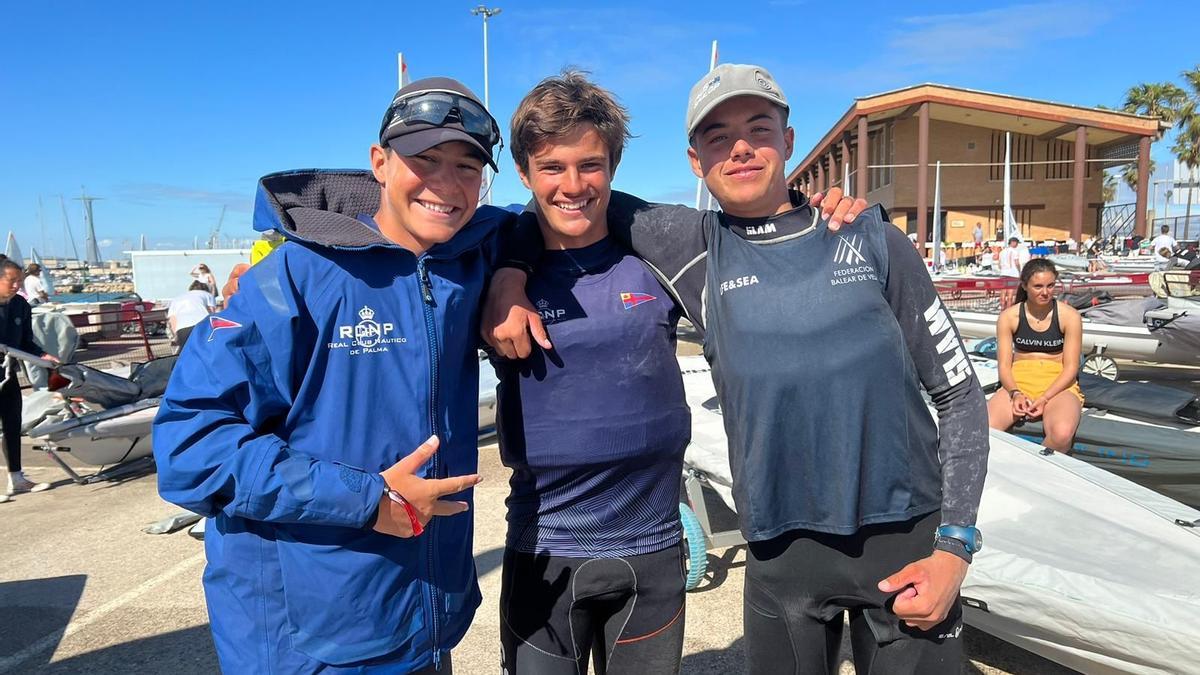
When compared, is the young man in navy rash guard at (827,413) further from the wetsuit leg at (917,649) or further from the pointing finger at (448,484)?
the pointing finger at (448,484)

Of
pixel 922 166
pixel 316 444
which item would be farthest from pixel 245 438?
pixel 922 166

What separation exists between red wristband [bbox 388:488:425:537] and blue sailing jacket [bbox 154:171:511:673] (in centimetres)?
4

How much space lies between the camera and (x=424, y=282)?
1.64 m

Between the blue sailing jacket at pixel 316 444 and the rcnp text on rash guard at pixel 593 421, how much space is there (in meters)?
0.32

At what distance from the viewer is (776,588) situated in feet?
5.93

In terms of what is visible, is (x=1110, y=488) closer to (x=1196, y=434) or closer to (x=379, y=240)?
(x=1196, y=434)

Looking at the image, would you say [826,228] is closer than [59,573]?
Yes

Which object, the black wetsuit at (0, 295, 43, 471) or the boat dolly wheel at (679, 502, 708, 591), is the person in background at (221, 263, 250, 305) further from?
the black wetsuit at (0, 295, 43, 471)

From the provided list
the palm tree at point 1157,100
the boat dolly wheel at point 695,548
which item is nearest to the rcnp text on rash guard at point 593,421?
the boat dolly wheel at point 695,548

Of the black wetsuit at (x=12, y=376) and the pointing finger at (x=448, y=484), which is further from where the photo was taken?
the black wetsuit at (x=12, y=376)

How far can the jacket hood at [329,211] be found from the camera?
1.55m

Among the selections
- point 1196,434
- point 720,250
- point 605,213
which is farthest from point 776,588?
point 1196,434

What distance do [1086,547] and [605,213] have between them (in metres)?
3.16

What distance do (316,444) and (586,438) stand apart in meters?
0.69
